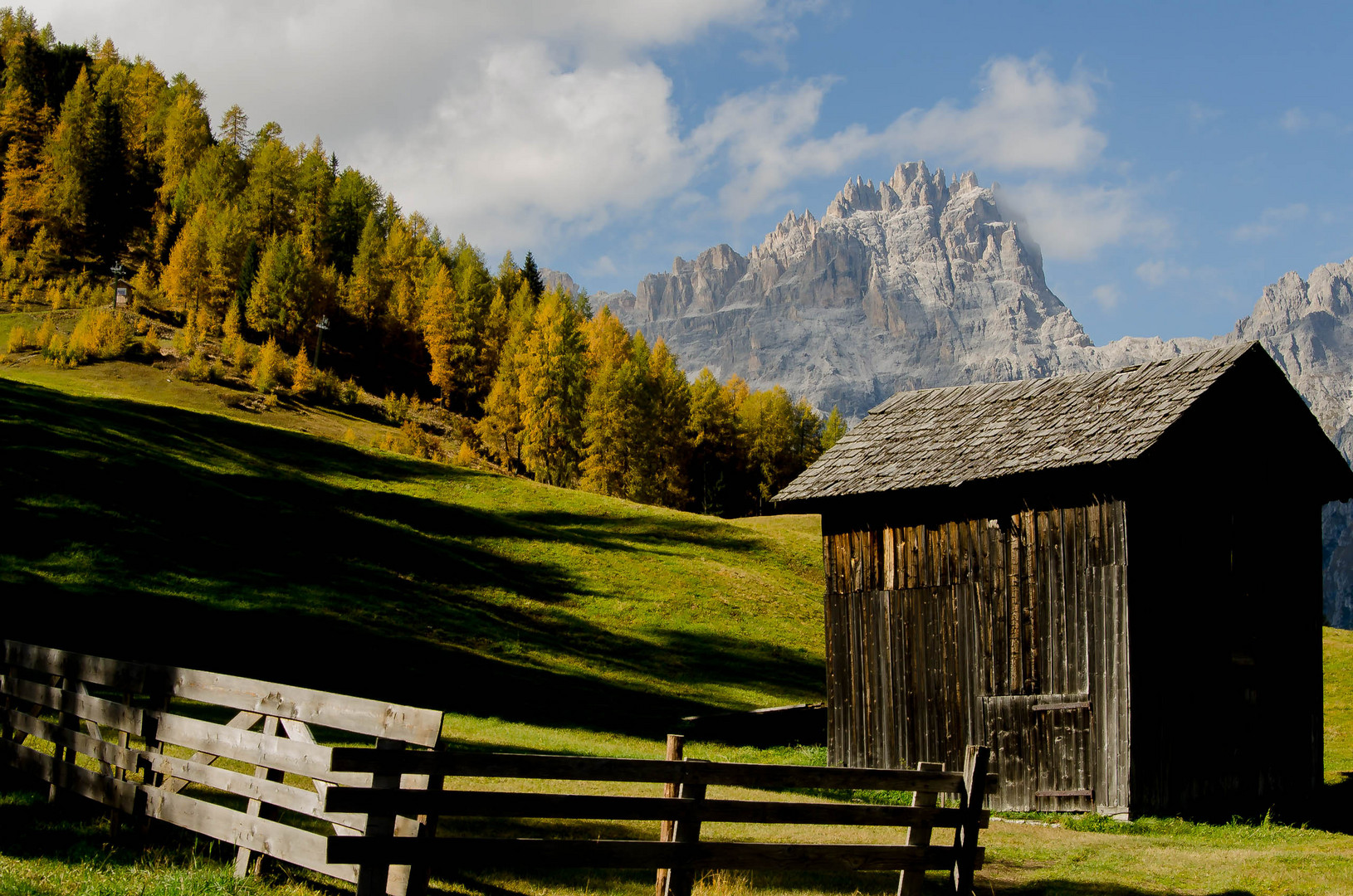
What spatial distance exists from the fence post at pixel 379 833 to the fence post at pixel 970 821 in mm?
5580

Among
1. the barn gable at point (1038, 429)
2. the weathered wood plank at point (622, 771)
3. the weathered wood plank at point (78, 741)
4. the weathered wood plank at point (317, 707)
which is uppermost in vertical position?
the barn gable at point (1038, 429)

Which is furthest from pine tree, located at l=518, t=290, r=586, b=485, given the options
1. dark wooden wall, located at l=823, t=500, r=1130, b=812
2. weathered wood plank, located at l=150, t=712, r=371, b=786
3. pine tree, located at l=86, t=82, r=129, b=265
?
weathered wood plank, located at l=150, t=712, r=371, b=786

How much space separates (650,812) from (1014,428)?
48.9ft

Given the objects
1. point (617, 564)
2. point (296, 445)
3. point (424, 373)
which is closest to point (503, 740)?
point (617, 564)

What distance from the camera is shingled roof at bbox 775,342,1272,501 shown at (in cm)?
1889

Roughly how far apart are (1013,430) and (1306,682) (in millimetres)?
8044

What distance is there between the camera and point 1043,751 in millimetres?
18844

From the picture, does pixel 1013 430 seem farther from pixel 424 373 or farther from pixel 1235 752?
pixel 424 373

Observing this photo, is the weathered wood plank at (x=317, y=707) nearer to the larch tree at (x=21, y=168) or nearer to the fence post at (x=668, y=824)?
the fence post at (x=668, y=824)

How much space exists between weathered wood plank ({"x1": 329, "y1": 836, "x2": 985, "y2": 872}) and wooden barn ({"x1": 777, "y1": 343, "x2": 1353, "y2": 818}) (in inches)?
361

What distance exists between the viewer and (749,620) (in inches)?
1602

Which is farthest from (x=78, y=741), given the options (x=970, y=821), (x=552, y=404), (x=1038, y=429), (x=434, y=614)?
(x=552, y=404)

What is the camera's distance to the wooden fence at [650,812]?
7.42 m

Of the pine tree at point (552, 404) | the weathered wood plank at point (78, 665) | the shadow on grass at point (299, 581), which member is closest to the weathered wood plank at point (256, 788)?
the weathered wood plank at point (78, 665)
